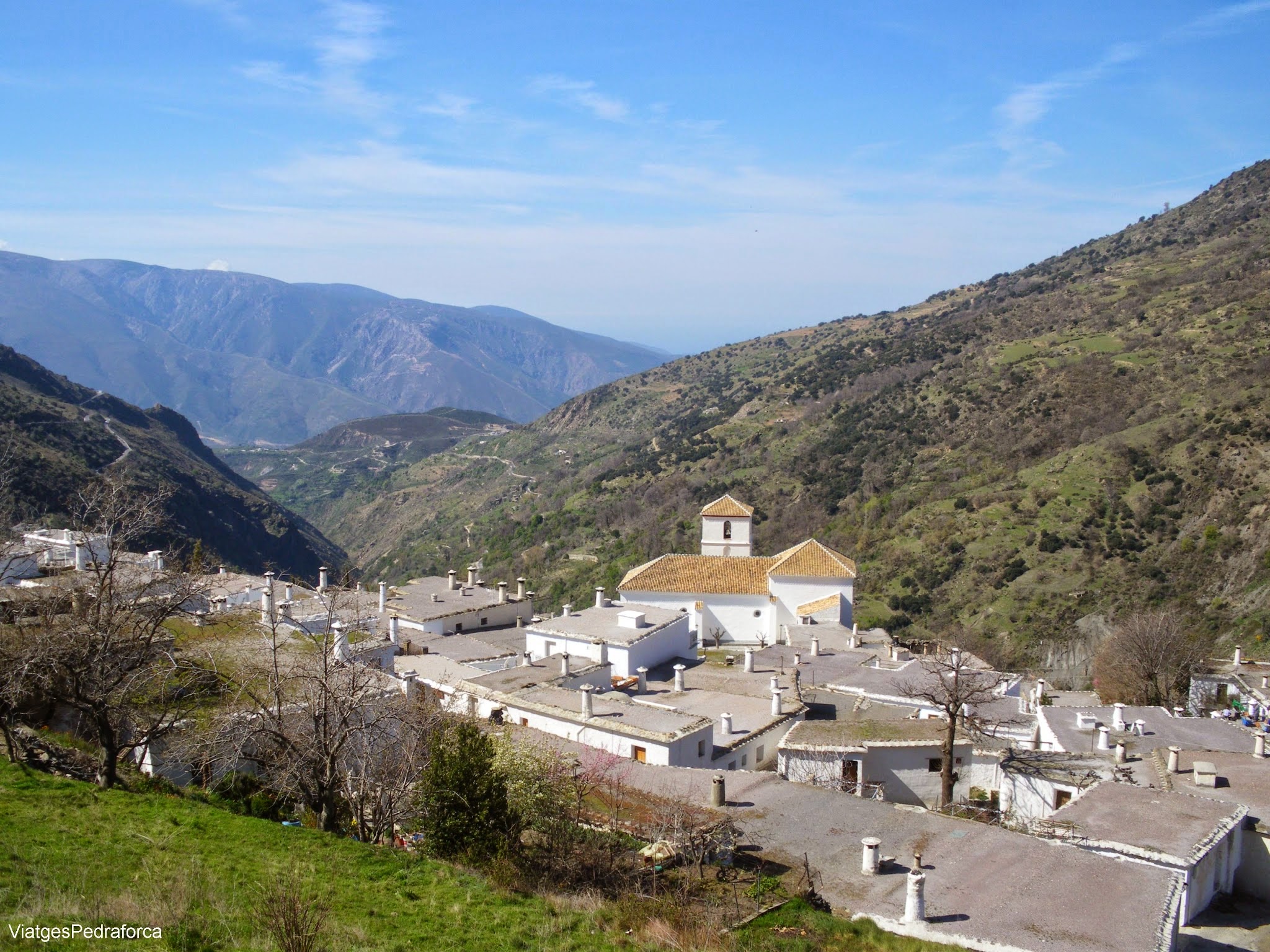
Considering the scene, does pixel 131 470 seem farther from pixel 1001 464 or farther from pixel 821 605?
pixel 1001 464

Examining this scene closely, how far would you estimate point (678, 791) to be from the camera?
1547 cm

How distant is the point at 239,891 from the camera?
910 cm

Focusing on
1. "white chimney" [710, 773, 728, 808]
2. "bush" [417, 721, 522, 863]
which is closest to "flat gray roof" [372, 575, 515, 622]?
"white chimney" [710, 773, 728, 808]

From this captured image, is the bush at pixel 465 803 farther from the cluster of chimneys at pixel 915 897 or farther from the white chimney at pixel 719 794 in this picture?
the cluster of chimneys at pixel 915 897

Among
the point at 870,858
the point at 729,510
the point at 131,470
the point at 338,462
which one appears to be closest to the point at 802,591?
the point at 729,510

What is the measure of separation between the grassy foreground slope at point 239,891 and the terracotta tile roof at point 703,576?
71.5 ft

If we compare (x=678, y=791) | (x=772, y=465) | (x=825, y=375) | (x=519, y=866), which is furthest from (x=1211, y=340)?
(x=519, y=866)

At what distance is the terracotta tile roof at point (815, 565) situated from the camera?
107 feet

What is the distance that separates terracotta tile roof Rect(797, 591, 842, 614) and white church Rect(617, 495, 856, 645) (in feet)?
0.07

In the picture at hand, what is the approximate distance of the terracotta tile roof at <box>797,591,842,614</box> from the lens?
105ft

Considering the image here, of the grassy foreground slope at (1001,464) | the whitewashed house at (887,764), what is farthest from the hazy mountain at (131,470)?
the whitewashed house at (887,764)

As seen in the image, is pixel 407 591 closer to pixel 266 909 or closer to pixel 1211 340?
pixel 266 909

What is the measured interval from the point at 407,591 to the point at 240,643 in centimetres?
1431

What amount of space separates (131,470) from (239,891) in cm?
6451
